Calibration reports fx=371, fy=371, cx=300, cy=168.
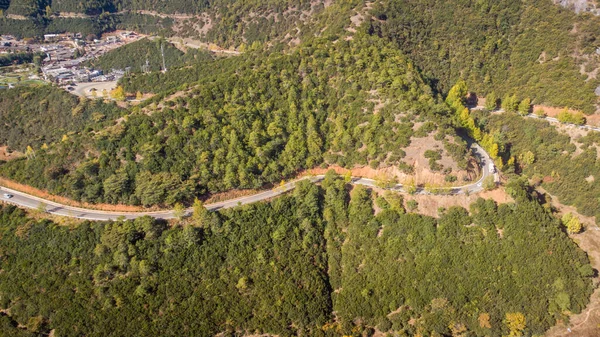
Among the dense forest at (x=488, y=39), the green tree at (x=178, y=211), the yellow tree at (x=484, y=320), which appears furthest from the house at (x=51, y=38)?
the yellow tree at (x=484, y=320)

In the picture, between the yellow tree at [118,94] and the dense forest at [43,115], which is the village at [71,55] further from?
the yellow tree at [118,94]

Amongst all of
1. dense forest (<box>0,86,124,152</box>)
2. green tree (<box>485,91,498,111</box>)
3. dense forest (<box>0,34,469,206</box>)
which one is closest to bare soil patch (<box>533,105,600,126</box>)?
green tree (<box>485,91,498,111</box>)

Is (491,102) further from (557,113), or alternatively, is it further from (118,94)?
(118,94)

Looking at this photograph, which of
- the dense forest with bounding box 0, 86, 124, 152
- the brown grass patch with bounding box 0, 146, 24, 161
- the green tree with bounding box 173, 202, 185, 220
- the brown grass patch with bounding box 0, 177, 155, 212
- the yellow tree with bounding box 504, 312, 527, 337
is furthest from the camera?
the dense forest with bounding box 0, 86, 124, 152

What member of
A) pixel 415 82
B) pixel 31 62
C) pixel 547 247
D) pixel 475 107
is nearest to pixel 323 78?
pixel 415 82

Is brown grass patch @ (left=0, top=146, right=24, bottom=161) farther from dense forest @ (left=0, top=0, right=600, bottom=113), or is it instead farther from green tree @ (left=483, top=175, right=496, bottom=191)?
green tree @ (left=483, top=175, right=496, bottom=191)

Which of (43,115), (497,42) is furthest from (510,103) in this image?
(43,115)
